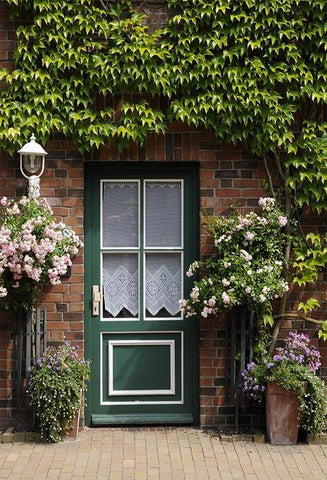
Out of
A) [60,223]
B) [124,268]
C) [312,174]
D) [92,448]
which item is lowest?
[92,448]

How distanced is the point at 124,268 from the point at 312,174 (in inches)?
74.1

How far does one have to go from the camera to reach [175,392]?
6.27 m

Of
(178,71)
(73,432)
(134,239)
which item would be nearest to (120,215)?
(134,239)

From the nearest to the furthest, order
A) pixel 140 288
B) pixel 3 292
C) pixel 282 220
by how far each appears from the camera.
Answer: pixel 3 292 → pixel 282 220 → pixel 140 288

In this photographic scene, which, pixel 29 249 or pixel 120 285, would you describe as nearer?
pixel 29 249

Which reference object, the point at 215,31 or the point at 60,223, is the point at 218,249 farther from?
the point at 215,31

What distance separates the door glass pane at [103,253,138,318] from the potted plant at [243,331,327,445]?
1256 millimetres

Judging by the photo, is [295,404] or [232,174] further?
[232,174]

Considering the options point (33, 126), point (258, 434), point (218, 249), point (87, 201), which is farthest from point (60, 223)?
point (258, 434)

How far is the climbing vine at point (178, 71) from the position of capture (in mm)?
5855

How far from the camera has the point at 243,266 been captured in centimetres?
576

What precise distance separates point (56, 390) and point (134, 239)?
1.54 m

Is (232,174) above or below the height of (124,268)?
above

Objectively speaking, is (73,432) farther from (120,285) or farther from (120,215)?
(120,215)
